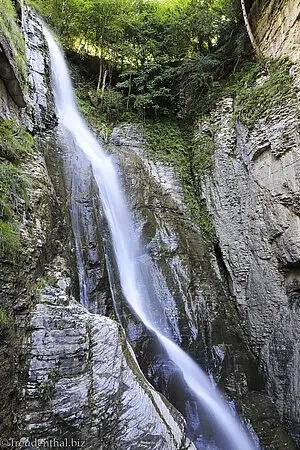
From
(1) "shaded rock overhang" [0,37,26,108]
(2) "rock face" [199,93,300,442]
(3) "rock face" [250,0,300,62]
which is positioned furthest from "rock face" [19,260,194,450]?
(3) "rock face" [250,0,300,62]

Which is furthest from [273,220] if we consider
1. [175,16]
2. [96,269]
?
[175,16]

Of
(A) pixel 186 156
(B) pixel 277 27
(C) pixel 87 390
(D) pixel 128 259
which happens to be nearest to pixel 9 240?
(C) pixel 87 390

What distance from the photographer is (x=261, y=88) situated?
765cm

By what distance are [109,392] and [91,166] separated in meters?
5.37

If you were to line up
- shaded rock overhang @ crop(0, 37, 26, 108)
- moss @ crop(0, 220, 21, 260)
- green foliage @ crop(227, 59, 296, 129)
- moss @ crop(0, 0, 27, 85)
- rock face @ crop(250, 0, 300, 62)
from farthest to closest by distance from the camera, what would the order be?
rock face @ crop(250, 0, 300, 62) → green foliage @ crop(227, 59, 296, 129) → moss @ crop(0, 0, 27, 85) → shaded rock overhang @ crop(0, 37, 26, 108) → moss @ crop(0, 220, 21, 260)

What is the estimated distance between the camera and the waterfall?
16.7 ft

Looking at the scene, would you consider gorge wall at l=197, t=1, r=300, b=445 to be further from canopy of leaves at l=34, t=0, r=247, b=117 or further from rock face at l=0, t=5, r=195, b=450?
rock face at l=0, t=5, r=195, b=450

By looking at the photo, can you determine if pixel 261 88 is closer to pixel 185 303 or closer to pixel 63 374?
pixel 185 303

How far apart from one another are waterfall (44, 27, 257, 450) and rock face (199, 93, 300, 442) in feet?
5.52

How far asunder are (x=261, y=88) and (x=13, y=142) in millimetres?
6160

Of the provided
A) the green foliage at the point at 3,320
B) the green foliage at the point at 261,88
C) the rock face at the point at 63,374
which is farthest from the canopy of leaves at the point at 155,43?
the green foliage at the point at 3,320

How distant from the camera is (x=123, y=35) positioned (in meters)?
11.4

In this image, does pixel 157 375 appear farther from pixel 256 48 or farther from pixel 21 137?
pixel 256 48

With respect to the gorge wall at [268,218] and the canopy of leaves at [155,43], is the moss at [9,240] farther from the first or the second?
the canopy of leaves at [155,43]
